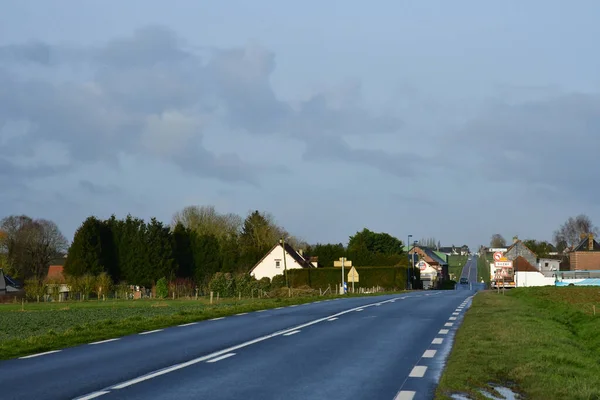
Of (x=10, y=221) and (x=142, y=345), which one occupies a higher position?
(x=10, y=221)

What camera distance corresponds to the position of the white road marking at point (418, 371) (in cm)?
1009

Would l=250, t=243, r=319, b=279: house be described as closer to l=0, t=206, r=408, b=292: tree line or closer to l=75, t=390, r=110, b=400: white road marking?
l=0, t=206, r=408, b=292: tree line

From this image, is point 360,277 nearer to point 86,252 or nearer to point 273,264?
point 273,264

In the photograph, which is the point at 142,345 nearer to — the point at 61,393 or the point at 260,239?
the point at 61,393

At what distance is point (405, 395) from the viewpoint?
8.50 meters

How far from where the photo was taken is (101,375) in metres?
10.2

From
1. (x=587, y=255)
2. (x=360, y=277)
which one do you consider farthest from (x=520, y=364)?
(x=587, y=255)

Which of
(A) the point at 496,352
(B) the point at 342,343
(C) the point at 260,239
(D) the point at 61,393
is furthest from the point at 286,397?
(C) the point at 260,239

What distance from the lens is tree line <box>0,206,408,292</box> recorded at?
9369 cm

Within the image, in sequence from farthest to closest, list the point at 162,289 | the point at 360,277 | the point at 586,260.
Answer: the point at 586,260, the point at 360,277, the point at 162,289

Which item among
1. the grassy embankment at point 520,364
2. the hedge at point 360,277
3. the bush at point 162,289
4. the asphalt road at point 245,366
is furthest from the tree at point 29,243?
the grassy embankment at point 520,364

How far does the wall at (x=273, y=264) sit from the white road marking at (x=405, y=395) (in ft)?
306

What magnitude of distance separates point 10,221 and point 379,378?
116300mm

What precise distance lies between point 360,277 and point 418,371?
2978 inches
